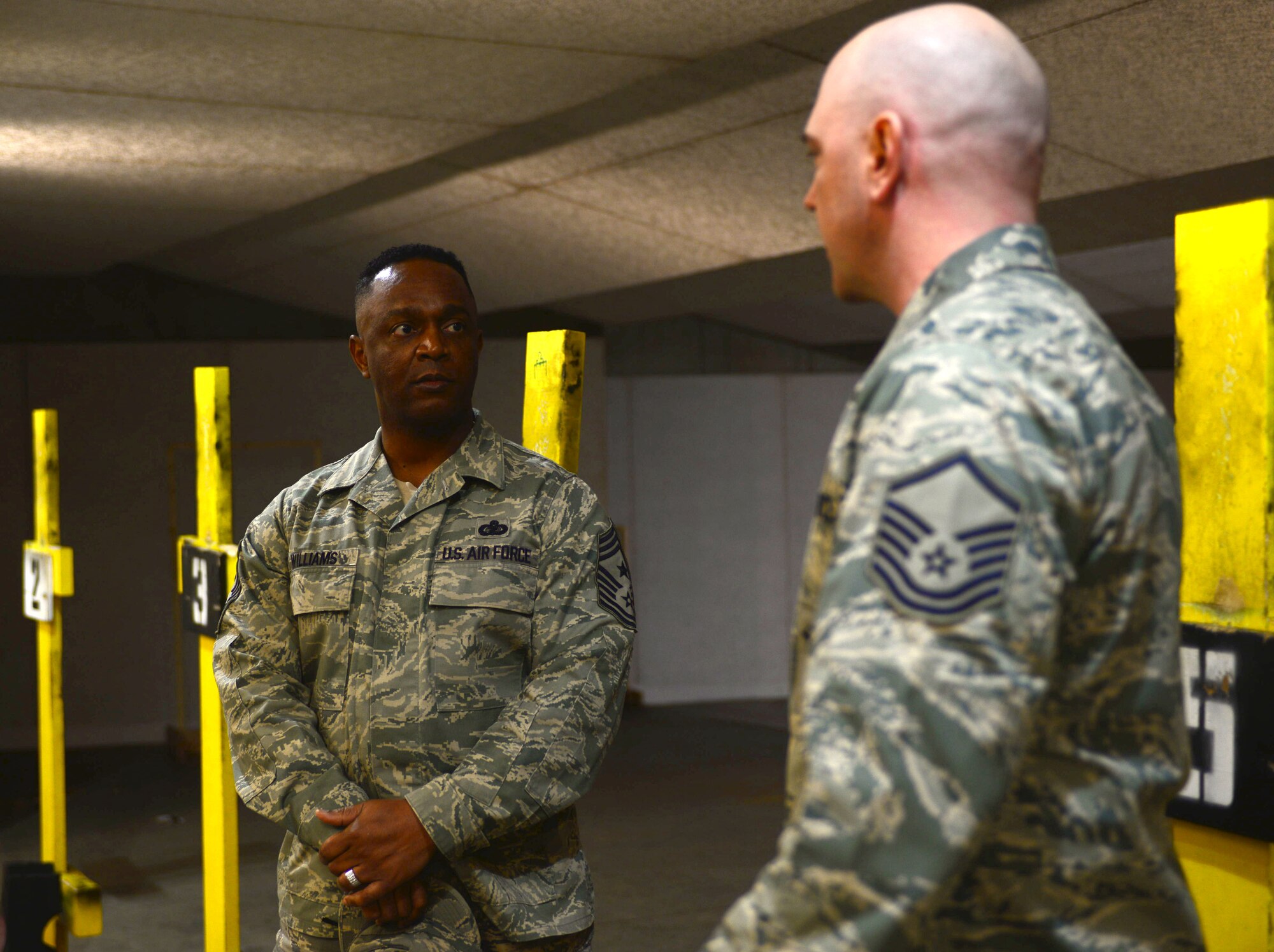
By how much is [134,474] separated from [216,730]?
189 inches

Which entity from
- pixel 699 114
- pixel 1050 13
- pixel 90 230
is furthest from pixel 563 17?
pixel 90 230

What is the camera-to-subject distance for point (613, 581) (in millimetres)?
1711

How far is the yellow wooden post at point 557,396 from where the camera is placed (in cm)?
211

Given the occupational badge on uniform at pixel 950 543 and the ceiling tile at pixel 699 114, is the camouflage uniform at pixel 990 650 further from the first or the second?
the ceiling tile at pixel 699 114

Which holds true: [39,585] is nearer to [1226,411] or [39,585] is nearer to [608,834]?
[608,834]

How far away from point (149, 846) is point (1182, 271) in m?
4.99

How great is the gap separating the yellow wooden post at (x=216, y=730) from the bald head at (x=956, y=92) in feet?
7.45

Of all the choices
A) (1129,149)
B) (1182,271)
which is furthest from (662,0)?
(1182,271)

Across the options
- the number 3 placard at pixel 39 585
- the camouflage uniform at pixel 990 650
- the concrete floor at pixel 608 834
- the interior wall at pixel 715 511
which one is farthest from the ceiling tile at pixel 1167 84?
the interior wall at pixel 715 511

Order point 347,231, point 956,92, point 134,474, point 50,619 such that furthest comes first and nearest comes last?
1. point 134,474
2. point 347,231
3. point 50,619
4. point 956,92

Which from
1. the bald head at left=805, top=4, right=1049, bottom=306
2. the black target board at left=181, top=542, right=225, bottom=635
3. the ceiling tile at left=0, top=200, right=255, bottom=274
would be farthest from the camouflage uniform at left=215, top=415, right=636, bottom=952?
the ceiling tile at left=0, top=200, right=255, bottom=274

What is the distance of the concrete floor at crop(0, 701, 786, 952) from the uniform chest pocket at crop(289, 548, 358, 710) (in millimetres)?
2518

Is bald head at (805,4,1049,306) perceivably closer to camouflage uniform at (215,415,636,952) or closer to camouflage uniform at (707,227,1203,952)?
camouflage uniform at (707,227,1203,952)

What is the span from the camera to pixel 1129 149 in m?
3.54
